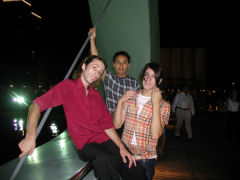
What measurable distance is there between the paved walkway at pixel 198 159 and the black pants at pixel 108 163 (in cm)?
202

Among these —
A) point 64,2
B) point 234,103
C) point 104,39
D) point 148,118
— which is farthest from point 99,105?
point 64,2

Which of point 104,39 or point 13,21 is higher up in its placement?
point 13,21

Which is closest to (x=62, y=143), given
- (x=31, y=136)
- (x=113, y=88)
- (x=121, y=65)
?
(x=113, y=88)

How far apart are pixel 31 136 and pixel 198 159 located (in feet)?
13.1

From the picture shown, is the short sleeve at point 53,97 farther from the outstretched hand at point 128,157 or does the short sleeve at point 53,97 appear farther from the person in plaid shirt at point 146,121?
the outstretched hand at point 128,157

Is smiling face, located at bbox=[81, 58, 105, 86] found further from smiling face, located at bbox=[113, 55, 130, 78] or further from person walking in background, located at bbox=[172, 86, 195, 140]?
person walking in background, located at bbox=[172, 86, 195, 140]

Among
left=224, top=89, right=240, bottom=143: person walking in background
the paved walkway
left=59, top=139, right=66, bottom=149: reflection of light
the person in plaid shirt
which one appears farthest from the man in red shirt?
left=224, top=89, right=240, bottom=143: person walking in background

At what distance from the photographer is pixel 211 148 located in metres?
5.18

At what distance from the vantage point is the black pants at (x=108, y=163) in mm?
1421

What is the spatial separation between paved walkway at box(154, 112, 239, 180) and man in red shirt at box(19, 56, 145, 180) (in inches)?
81.1

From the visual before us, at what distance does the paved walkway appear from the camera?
3558mm

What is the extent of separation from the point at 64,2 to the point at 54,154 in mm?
7298

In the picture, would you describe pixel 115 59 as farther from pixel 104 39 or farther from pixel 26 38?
pixel 26 38

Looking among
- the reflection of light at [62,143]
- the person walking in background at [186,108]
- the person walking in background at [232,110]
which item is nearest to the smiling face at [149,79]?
the reflection of light at [62,143]
